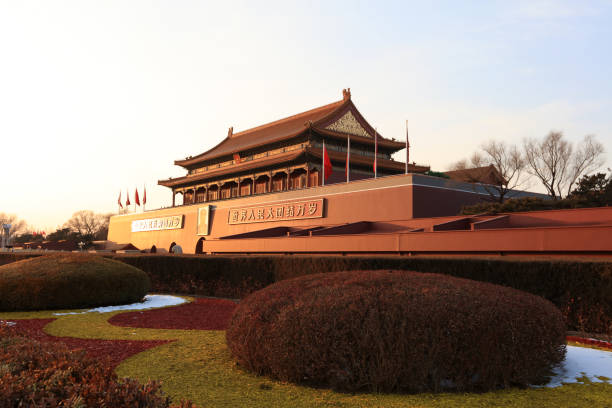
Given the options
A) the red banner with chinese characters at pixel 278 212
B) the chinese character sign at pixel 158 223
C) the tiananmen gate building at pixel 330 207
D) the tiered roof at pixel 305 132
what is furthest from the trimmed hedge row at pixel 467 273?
the chinese character sign at pixel 158 223

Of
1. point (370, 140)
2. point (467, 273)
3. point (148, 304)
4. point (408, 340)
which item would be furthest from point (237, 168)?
point (408, 340)

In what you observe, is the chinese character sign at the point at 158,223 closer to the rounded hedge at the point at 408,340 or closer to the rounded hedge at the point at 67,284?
the rounded hedge at the point at 67,284

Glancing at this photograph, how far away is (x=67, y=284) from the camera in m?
12.9

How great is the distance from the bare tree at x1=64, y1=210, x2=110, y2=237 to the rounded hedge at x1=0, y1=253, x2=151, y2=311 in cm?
9808

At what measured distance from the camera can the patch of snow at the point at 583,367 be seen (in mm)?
5887

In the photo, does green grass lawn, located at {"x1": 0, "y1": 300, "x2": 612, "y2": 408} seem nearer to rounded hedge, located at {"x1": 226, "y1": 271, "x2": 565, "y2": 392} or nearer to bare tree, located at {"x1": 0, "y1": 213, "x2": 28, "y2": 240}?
rounded hedge, located at {"x1": 226, "y1": 271, "x2": 565, "y2": 392}

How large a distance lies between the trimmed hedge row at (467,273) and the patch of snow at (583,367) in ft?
6.50

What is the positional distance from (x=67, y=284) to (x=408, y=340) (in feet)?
36.2

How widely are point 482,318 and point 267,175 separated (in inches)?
1600

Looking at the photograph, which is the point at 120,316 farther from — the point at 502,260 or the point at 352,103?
the point at 352,103

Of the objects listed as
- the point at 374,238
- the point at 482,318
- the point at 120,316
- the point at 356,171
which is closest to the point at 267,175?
the point at 356,171

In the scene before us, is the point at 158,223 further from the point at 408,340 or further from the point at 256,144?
the point at 408,340

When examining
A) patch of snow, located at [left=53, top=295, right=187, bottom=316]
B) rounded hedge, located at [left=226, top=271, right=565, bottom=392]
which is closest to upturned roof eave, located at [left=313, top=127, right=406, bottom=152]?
patch of snow, located at [left=53, top=295, right=187, bottom=316]

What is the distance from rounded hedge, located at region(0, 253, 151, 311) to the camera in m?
12.7
